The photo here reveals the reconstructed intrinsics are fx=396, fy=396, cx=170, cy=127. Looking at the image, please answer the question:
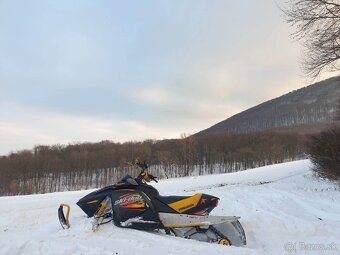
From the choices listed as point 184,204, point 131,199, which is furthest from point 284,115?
point 131,199

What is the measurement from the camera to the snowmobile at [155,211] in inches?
269

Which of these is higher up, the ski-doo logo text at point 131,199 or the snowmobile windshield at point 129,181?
the snowmobile windshield at point 129,181

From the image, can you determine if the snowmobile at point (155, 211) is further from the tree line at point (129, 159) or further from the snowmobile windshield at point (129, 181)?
the tree line at point (129, 159)

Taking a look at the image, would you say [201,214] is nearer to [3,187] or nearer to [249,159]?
[3,187]

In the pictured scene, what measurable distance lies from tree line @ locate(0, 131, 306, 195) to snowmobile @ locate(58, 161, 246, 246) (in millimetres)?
89229

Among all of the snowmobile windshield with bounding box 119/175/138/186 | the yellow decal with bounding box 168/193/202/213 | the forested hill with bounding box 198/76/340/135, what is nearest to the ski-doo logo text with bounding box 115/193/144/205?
the snowmobile windshield with bounding box 119/175/138/186

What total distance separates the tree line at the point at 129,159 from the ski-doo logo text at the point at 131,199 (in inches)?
3519

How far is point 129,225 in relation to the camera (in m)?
6.72

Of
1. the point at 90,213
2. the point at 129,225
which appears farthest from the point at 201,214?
the point at 90,213

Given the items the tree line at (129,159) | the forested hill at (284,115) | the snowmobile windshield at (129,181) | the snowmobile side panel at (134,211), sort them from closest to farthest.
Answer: the snowmobile side panel at (134,211) → the snowmobile windshield at (129,181) → the tree line at (129,159) → the forested hill at (284,115)

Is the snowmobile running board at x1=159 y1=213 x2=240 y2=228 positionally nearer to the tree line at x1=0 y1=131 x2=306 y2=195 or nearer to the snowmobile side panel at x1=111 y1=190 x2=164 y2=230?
the snowmobile side panel at x1=111 y1=190 x2=164 y2=230

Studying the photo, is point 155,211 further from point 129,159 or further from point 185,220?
point 129,159

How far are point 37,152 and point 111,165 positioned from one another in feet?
82.6

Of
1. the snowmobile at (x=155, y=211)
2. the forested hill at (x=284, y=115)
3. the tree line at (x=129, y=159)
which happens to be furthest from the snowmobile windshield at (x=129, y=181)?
the forested hill at (x=284, y=115)
